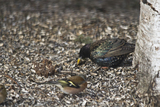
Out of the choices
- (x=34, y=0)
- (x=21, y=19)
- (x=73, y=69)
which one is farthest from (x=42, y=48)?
(x=34, y=0)

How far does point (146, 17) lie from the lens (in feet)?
11.0

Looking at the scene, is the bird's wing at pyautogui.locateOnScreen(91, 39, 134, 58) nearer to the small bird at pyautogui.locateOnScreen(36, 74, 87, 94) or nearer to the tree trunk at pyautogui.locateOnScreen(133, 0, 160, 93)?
the tree trunk at pyautogui.locateOnScreen(133, 0, 160, 93)

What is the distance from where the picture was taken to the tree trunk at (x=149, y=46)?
3201mm

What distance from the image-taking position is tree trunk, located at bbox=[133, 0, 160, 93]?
320cm

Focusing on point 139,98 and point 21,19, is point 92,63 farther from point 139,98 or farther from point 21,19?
point 21,19

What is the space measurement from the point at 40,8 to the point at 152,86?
463cm

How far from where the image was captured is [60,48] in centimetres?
514

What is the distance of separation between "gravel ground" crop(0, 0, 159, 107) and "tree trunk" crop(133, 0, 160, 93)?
25cm

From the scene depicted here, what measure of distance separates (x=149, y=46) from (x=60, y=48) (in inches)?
89.4

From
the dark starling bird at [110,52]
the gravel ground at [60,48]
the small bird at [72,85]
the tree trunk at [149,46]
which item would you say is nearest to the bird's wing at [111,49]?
the dark starling bird at [110,52]

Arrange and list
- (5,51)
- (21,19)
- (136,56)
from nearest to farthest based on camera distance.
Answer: (136,56), (5,51), (21,19)

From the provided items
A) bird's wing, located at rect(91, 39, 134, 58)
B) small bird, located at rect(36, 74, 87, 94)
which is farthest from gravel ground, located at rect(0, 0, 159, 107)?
bird's wing, located at rect(91, 39, 134, 58)

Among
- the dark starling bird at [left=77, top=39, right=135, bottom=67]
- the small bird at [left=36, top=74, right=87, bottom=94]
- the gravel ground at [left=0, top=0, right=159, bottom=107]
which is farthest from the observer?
the dark starling bird at [left=77, top=39, right=135, bottom=67]

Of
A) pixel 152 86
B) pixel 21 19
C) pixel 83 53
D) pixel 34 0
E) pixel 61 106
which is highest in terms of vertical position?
pixel 34 0
